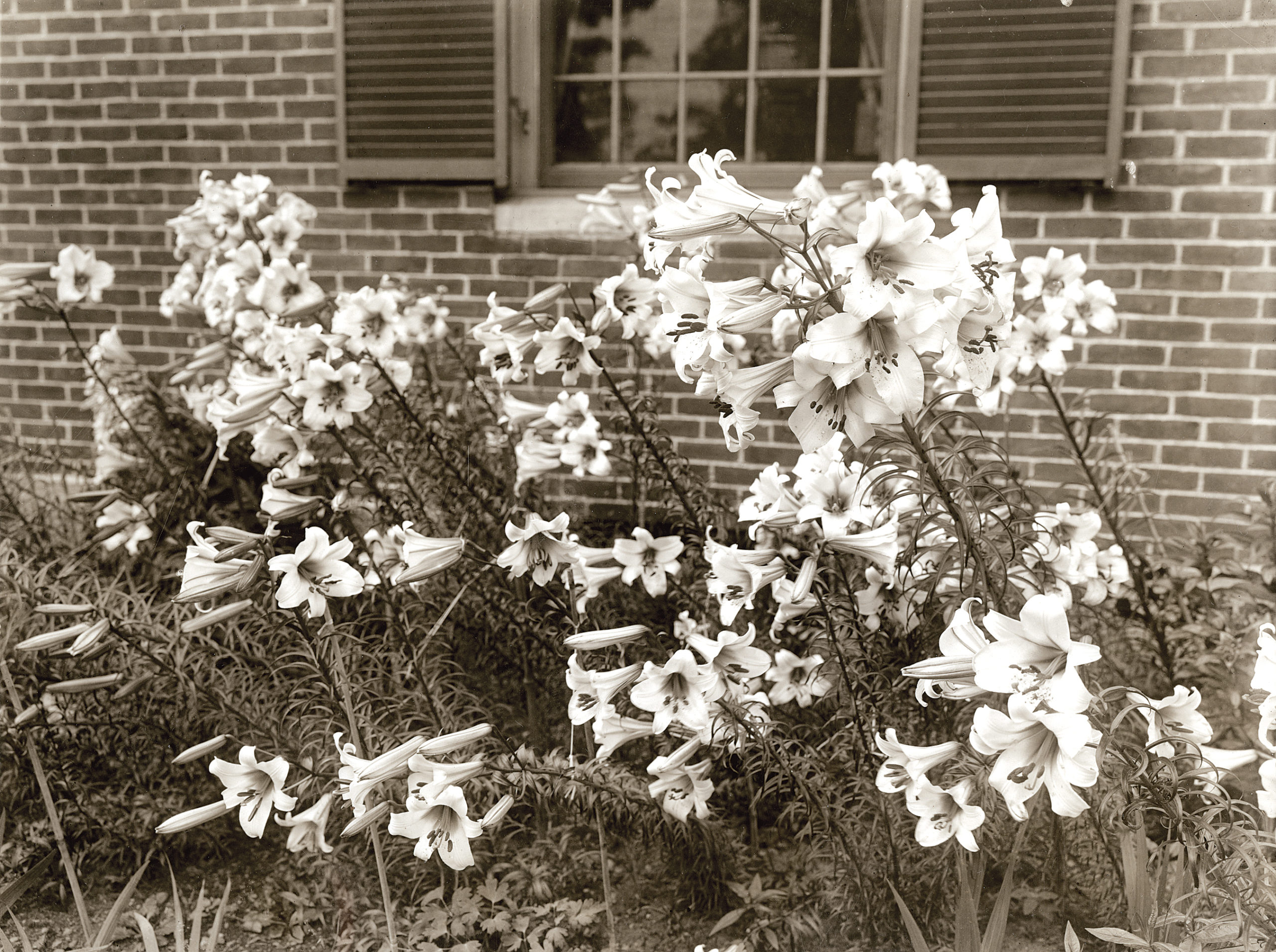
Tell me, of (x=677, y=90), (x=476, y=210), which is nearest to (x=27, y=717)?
(x=476, y=210)

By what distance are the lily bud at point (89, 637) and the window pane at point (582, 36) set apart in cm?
288

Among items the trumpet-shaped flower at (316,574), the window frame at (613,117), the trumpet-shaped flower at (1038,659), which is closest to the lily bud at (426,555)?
the trumpet-shaped flower at (316,574)

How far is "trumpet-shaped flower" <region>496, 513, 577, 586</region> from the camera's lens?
2182 millimetres

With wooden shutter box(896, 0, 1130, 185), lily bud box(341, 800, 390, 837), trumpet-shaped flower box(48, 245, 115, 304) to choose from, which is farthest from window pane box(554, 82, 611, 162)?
lily bud box(341, 800, 390, 837)

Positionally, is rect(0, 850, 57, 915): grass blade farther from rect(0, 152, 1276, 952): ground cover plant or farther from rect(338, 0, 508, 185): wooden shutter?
rect(338, 0, 508, 185): wooden shutter

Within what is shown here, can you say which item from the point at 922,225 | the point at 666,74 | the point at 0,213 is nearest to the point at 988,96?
the point at 666,74

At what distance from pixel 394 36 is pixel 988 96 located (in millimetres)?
2286

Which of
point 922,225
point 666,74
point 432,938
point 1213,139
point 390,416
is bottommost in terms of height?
point 432,938

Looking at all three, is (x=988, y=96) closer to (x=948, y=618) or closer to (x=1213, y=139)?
(x=1213, y=139)

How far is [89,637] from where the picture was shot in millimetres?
2279

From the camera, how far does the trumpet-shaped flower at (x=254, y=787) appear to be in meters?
2.04

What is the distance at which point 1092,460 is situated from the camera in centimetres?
388

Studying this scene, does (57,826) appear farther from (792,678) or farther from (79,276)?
(79,276)

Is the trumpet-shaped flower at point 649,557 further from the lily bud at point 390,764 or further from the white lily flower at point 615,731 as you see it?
the lily bud at point 390,764
